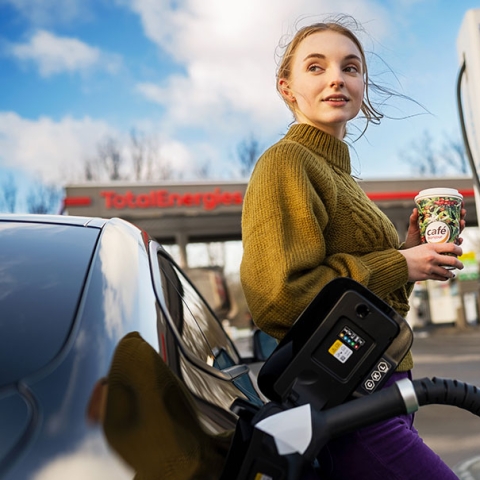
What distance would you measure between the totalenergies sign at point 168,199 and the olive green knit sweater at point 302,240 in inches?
714

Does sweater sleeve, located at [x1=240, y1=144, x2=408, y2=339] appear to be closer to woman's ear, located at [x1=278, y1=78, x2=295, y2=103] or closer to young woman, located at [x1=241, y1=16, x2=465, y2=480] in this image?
young woman, located at [x1=241, y1=16, x2=465, y2=480]

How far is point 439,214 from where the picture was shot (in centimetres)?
184

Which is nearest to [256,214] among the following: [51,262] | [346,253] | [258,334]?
[346,253]

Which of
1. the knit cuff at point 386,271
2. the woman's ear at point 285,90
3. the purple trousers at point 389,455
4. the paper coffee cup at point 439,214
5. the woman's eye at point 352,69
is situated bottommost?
the purple trousers at point 389,455

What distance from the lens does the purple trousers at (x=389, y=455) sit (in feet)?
4.77

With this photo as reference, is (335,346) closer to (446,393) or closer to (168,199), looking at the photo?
(446,393)

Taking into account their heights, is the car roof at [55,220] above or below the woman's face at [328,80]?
below

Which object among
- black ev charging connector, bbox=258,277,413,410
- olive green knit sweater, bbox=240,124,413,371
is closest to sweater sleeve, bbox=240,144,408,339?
olive green knit sweater, bbox=240,124,413,371

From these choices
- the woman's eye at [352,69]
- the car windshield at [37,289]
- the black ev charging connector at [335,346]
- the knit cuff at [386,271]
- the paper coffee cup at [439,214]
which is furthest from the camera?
the woman's eye at [352,69]

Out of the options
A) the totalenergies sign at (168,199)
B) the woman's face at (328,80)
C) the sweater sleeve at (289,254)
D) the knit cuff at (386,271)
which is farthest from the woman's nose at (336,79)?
the totalenergies sign at (168,199)

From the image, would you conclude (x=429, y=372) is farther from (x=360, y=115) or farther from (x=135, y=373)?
(x=135, y=373)

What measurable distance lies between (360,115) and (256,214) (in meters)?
0.87

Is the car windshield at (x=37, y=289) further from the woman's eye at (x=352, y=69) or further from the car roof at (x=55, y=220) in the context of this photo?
the woman's eye at (x=352, y=69)

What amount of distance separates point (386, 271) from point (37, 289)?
83 cm
